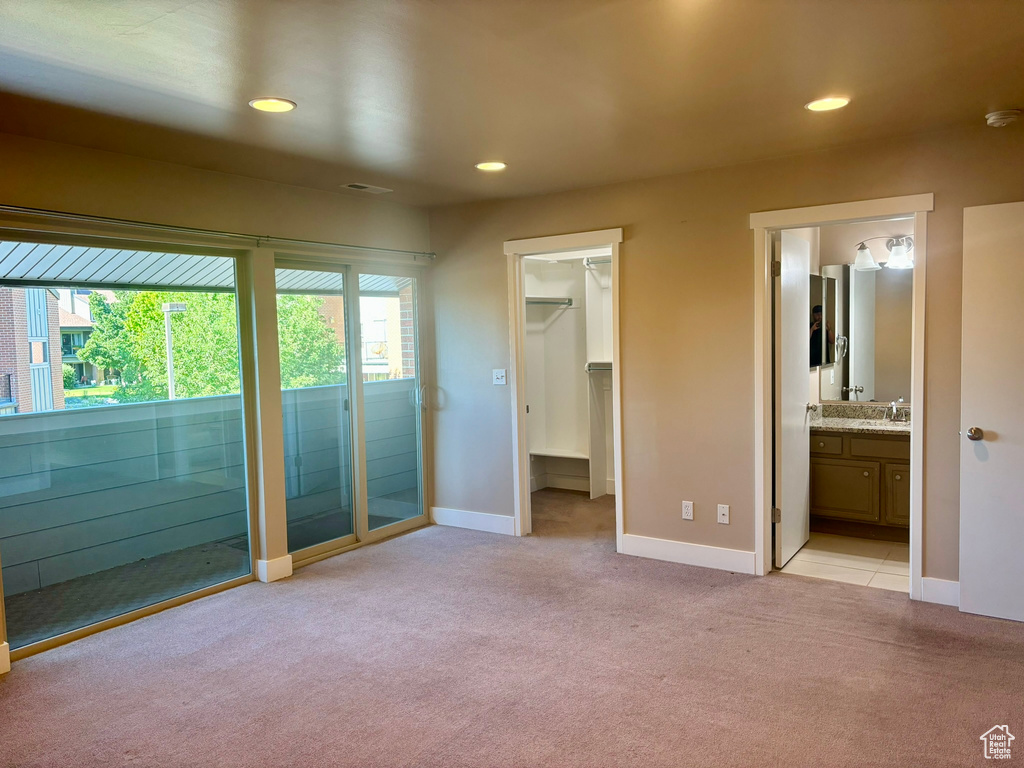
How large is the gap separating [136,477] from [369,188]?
2.21m

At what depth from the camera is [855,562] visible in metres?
4.43

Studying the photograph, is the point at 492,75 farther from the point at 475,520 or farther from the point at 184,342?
the point at 475,520

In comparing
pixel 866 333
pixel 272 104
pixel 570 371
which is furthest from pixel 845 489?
pixel 272 104

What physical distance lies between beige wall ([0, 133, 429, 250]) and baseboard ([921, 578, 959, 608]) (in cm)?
393

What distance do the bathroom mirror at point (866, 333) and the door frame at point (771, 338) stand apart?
127 cm

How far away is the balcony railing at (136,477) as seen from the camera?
3.35 metres

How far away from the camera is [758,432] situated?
416cm

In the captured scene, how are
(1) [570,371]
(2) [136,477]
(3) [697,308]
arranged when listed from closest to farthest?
(2) [136,477]
(3) [697,308]
(1) [570,371]

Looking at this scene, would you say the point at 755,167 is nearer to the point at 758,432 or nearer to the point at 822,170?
the point at 822,170

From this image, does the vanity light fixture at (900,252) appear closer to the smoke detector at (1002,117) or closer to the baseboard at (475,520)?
the smoke detector at (1002,117)

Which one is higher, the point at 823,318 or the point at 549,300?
the point at 549,300

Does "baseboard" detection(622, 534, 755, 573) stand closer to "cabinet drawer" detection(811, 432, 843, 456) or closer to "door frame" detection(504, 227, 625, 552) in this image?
"door frame" detection(504, 227, 625, 552)

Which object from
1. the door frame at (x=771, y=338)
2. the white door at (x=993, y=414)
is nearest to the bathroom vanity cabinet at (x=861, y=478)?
the door frame at (x=771, y=338)

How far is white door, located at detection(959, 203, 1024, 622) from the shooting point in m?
3.37
